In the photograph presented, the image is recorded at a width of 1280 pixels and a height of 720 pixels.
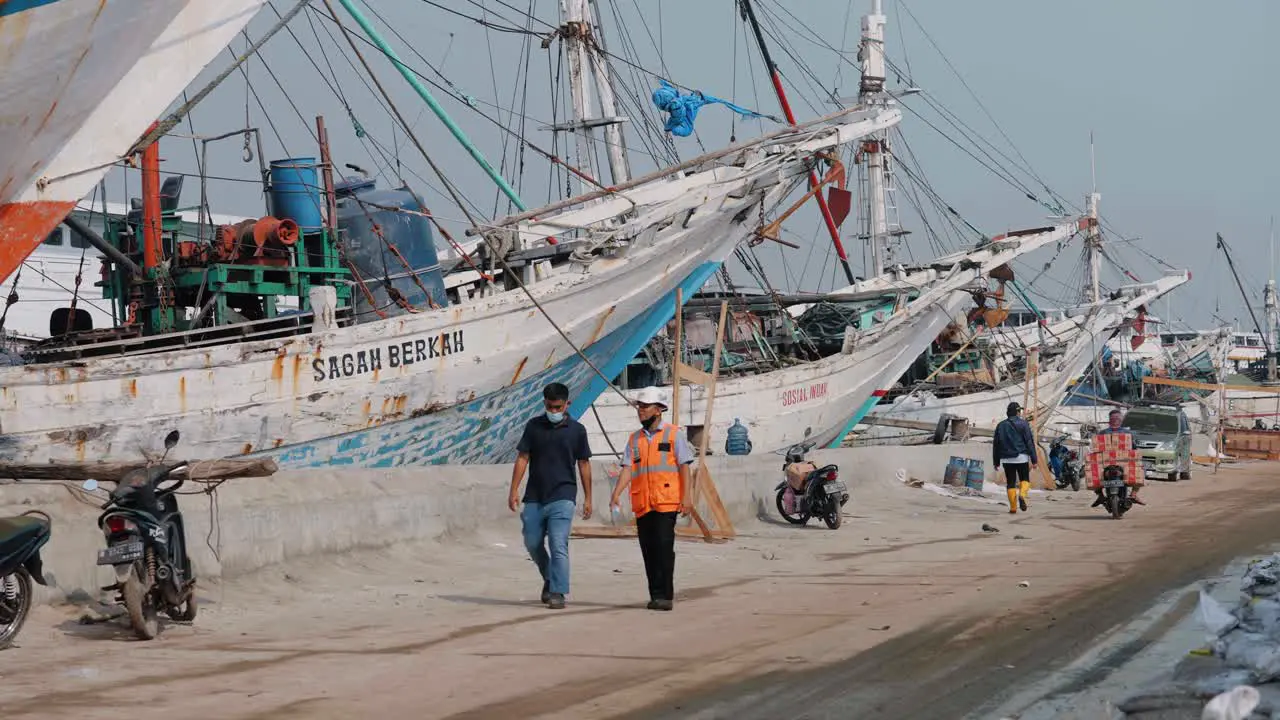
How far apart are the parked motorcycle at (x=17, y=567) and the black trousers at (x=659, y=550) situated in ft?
11.7

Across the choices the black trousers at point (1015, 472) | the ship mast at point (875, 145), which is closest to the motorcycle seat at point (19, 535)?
the black trousers at point (1015, 472)

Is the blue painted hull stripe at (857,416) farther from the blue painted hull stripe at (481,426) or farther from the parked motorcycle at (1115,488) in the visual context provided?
the parked motorcycle at (1115,488)

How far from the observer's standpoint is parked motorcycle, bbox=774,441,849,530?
1611 cm

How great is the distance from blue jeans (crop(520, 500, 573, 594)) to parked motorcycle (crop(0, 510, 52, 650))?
9.53ft

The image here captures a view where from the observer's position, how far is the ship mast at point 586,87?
31734 mm

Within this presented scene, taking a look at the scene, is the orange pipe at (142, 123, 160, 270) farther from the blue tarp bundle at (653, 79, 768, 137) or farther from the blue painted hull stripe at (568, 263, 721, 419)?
the blue tarp bundle at (653, 79, 768, 137)

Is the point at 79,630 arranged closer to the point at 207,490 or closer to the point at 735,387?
the point at 207,490

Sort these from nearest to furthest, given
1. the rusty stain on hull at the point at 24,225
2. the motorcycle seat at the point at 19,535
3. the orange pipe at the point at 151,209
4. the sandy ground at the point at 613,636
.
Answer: the sandy ground at the point at 613,636
the rusty stain on hull at the point at 24,225
the motorcycle seat at the point at 19,535
the orange pipe at the point at 151,209

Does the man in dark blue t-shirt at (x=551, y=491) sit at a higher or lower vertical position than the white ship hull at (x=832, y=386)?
lower

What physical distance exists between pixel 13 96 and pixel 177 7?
94 cm

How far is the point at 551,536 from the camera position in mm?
9000

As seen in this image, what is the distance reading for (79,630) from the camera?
26.0ft

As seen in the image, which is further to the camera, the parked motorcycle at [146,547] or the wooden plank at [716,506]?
the wooden plank at [716,506]

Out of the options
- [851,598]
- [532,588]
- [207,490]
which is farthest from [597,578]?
[207,490]
